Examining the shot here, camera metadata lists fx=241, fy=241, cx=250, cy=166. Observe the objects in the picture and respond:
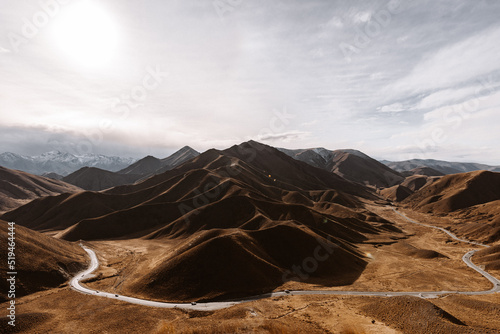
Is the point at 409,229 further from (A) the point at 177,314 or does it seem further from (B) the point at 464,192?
(A) the point at 177,314

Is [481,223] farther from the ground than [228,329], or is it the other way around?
[228,329]

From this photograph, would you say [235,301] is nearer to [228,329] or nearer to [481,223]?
[228,329]

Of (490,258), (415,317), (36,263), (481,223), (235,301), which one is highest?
(36,263)

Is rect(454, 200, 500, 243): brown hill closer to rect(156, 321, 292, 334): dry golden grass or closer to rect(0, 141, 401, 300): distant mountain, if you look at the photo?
rect(0, 141, 401, 300): distant mountain

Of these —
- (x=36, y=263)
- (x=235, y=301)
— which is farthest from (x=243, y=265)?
(x=36, y=263)

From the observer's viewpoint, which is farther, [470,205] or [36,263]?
[470,205]

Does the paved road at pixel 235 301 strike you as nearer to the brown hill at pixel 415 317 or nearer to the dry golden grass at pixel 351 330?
the brown hill at pixel 415 317

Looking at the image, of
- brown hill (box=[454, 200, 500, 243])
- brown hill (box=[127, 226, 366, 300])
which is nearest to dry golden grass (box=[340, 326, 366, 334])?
brown hill (box=[127, 226, 366, 300])

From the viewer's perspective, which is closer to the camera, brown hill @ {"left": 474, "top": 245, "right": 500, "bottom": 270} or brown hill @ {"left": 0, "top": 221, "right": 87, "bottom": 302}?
brown hill @ {"left": 0, "top": 221, "right": 87, "bottom": 302}

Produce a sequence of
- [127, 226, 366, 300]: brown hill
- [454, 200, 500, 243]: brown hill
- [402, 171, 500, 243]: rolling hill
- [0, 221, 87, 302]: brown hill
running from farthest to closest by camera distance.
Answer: [402, 171, 500, 243]: rolling hill
[454, 200, 500, 243]: brown hill
[127, 226, 366, 300]: brown hill
[0, 221, 87, 302]: brown hill
